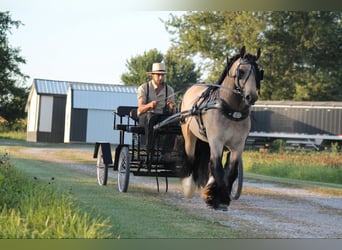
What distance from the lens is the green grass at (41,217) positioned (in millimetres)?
4414

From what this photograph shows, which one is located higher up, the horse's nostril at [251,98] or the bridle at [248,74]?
the bridle at [248,74]

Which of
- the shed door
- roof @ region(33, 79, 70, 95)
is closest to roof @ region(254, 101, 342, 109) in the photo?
the shed door

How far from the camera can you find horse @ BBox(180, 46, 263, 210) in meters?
4.45

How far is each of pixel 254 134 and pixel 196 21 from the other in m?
1.36

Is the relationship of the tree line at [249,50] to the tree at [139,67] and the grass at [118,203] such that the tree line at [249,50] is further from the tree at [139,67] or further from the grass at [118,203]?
the grass at [118,203]

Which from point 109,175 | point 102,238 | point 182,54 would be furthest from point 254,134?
point 102,238

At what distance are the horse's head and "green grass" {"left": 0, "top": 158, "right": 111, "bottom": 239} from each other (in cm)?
147

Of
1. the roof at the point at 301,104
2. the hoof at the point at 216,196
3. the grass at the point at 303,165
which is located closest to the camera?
the hoof at the point at 216,196

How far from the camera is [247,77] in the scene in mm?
4402

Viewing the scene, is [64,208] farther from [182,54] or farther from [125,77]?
[182,54]

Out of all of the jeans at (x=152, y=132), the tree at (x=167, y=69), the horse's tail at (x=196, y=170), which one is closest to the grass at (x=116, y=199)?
the horse's tail at (x=196, y=170)

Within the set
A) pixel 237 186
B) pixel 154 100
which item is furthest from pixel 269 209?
pixel 154 100

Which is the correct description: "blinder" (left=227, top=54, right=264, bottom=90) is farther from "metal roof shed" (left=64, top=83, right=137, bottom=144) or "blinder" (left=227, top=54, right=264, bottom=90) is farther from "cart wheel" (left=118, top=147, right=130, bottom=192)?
"cart wheel" (left=118, top=147, right=130, bottom=192)

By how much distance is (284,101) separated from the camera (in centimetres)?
626
